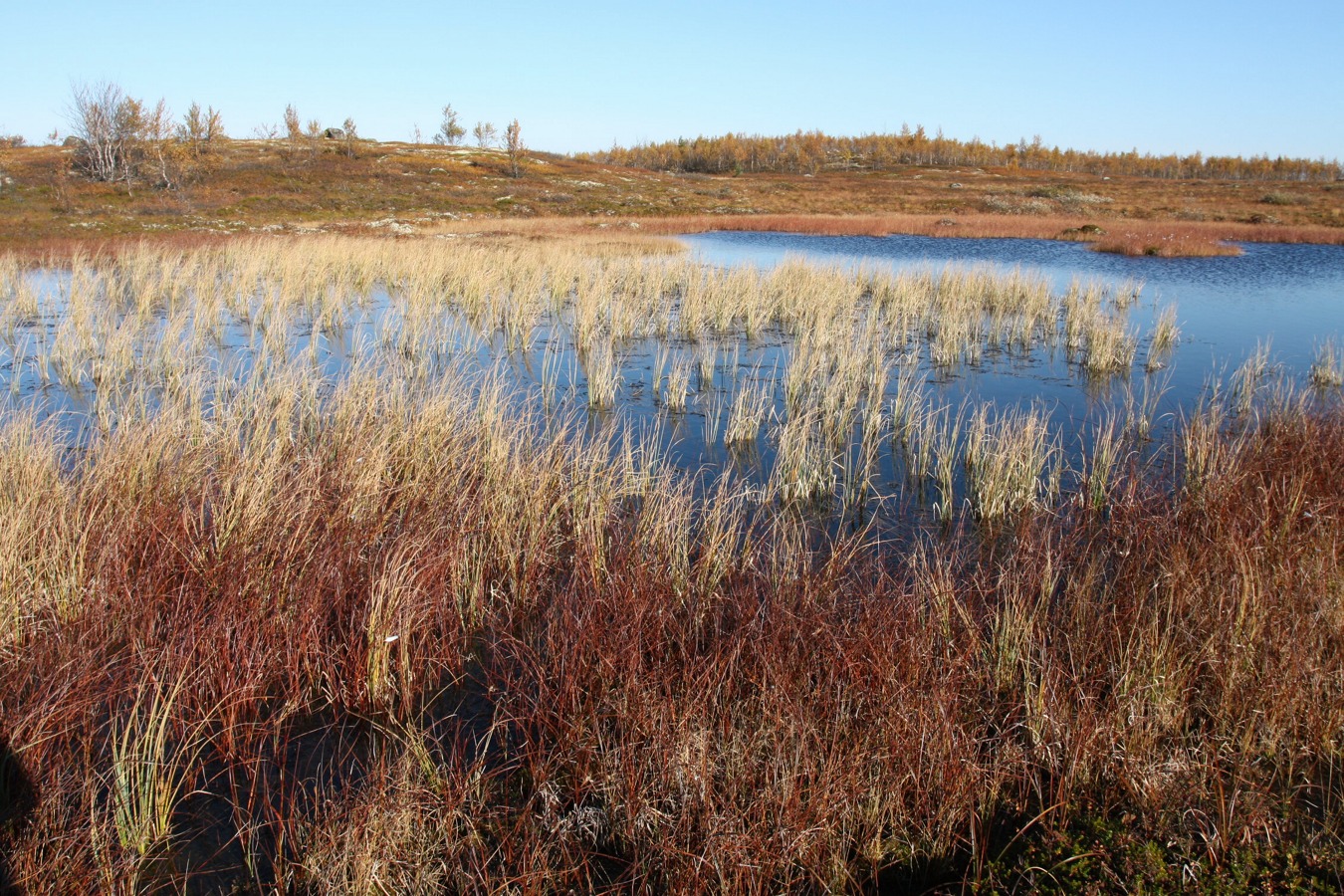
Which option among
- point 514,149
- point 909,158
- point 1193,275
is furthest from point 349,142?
point 909,158

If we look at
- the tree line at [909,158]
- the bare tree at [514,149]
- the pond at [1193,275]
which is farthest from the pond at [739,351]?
the tree line at [909,158]

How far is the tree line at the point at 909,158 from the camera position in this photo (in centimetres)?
10319

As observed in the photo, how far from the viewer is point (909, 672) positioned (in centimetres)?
306

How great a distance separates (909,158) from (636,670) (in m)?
130

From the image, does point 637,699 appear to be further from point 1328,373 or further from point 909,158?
point 909,158

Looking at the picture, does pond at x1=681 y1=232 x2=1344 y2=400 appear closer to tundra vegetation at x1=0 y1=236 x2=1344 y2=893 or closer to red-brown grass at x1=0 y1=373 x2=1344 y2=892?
tundra vegetation at x1=0 y1=236 x2=1344 y2=893

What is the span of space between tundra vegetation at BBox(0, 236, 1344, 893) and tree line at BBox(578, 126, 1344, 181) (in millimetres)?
95980

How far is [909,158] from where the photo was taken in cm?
11844

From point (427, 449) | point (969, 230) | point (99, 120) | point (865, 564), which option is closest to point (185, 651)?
point (427, 449)

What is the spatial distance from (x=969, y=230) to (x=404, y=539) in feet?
110

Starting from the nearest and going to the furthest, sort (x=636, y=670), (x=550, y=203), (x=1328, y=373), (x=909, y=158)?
(x=636, y=670), (x=1328, y=373), (x=550, y=203), (x=909, y=158)

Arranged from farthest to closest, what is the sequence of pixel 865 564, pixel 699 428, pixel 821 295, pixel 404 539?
pixel 821 295
pixel 699 428
pixel 865 564
pixel 404 539

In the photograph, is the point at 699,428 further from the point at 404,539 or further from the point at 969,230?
the point at 969,230

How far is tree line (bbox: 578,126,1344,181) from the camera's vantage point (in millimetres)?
Result: 103188
